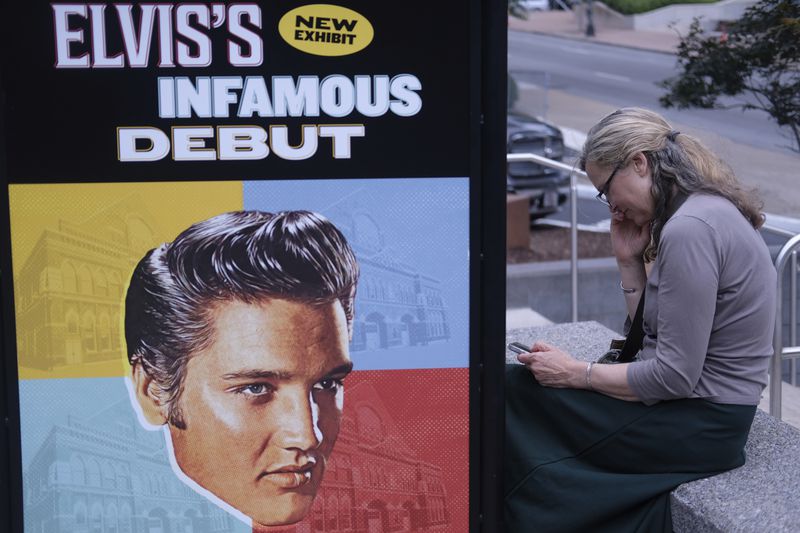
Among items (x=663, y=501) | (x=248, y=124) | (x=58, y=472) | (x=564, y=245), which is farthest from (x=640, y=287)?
(x=564, y=245)

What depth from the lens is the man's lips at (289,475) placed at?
8.87 ft

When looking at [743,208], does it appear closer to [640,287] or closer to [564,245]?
[640,287]

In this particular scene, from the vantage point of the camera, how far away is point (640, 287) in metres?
3.31

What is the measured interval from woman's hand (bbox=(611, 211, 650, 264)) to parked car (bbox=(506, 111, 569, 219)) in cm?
904

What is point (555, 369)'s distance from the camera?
310cm

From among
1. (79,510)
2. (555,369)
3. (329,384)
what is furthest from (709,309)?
(79,510)

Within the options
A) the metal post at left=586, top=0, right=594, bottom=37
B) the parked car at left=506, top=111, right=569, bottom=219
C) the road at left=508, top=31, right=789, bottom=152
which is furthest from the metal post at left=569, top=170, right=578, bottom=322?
the metal post at left=586, top=0, right=594, bottom=37

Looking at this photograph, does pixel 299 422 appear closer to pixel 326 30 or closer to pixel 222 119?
pixel 222 119

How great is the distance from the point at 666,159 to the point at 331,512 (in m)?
1.28

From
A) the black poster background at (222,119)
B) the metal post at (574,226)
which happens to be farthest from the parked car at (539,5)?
the black poster background at (222,119)

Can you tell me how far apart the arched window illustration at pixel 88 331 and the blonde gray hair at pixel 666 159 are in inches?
54.1

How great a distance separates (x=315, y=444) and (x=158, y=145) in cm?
81

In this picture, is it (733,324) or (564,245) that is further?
(564,245)

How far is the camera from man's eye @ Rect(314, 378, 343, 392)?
2682 millimetres
